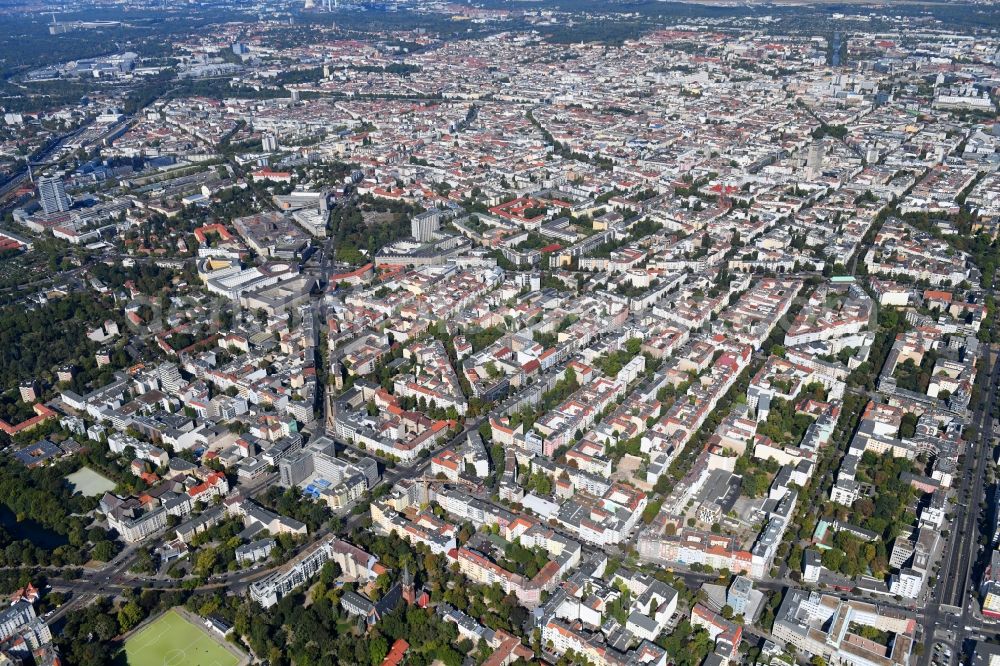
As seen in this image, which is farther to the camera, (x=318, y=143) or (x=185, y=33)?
(x=185, y=33)

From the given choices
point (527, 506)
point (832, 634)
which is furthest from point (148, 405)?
point (832, 634)

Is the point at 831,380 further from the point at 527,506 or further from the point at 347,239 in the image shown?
the point at 347,239

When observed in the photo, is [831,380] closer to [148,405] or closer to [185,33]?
[148,405]

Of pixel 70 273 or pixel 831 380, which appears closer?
pixel 831 380

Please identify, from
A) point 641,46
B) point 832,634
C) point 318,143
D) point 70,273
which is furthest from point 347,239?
point 641,46

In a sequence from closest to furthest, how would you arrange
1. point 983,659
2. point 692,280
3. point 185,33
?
point 983,659 < point 692,280 < point 185,33

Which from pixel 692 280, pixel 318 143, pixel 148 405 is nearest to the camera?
pixel 148 405
